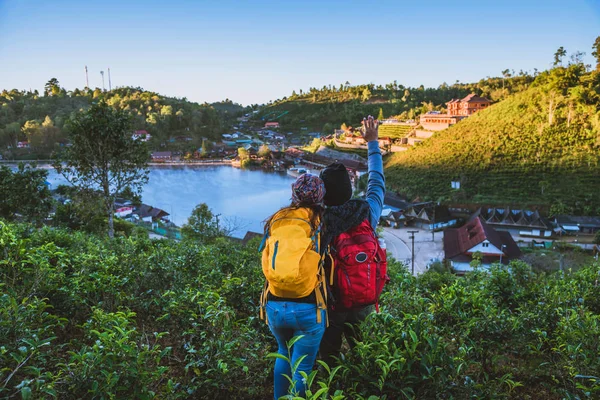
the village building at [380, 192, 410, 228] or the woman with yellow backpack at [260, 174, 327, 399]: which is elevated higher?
Result: the woman with yellow backpack at [260, 174, 327, 399]

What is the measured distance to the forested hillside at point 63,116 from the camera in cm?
3928

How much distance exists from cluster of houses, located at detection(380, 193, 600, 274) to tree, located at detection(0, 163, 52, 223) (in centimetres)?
999

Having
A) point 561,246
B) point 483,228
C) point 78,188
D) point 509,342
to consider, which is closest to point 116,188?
point 78,188

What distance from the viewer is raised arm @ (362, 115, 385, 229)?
150cm

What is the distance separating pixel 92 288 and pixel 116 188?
229 inches

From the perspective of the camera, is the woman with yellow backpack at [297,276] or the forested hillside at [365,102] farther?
the forested hillside at [365,102]

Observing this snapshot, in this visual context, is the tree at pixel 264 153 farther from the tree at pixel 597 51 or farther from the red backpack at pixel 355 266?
the red backpack at pixel 355 266

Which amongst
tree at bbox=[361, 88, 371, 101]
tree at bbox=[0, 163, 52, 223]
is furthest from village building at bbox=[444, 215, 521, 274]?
tree at bbox=[361, 88, 371, 101]

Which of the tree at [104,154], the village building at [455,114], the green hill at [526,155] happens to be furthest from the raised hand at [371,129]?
the village building at [455,114]

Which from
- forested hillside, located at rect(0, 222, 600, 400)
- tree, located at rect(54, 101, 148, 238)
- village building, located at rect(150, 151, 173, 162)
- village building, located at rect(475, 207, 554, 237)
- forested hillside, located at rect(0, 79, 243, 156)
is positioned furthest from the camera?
village building, located at rect(150, 151, 173, 162)

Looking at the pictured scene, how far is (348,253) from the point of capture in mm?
1355

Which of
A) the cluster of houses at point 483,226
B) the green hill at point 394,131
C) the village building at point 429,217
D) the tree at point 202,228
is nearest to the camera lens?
the tree at point 202,228

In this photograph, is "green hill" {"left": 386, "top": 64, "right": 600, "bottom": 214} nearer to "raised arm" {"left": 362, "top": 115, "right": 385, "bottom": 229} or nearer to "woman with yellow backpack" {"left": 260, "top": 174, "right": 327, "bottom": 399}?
"raised arm" {"left": 362, "top": 115, "right": 385, "bottom": 229}

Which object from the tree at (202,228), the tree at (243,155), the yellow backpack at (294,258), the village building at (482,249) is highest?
the yellow backpack at (294,258)
